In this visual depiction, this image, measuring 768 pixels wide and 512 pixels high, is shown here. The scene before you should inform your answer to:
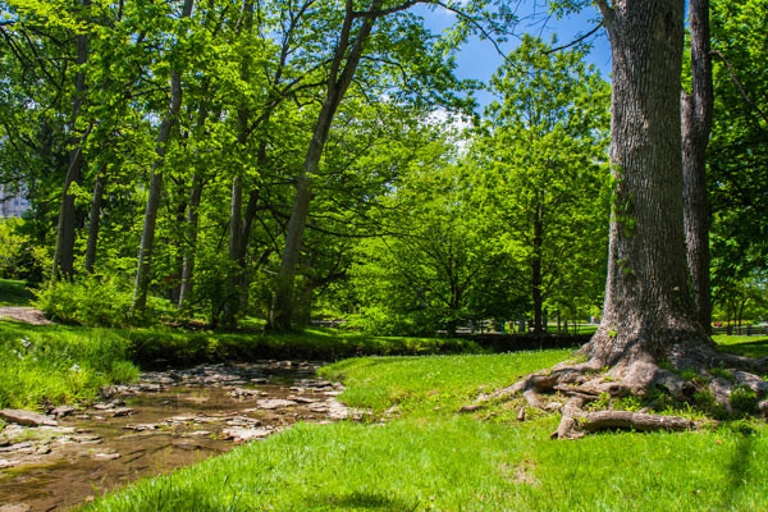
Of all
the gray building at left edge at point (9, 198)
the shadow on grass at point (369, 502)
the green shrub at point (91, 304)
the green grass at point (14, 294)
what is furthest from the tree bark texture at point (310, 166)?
the gray building at left edge at point (9, 198)

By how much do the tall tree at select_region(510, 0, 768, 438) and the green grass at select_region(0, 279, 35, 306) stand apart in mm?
28043

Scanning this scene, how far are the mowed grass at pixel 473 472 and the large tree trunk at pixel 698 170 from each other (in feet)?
22.8

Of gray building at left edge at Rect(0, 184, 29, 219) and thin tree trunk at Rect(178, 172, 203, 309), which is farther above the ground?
gray building at left edge at Rect(0, 184, 29, 219)

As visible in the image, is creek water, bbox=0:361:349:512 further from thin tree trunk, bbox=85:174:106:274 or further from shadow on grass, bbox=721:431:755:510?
thin tree trunk, bbox=85:174:106:274

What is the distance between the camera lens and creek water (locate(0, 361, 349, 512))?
171 inches

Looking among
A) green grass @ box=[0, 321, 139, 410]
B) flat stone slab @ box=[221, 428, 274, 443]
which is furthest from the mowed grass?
green grass @ box=[0, 321, 139, 410]

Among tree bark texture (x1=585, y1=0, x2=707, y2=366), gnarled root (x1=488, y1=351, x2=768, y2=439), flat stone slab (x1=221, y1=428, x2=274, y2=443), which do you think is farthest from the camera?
tree bark texture (x1=585, y1=0, x2=707, y2=366)

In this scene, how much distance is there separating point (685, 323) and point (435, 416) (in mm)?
3335

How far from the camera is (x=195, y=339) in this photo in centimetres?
1354

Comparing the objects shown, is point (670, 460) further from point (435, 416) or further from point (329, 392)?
point (329, 392)

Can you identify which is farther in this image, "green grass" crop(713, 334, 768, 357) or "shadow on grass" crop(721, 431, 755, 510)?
"green grass" crop(713, 334, 768, 357)

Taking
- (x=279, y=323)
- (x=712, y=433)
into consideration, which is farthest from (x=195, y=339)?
(x=712, y=433)

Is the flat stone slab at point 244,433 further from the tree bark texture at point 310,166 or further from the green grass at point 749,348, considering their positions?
the tree bark texture at point 310,166

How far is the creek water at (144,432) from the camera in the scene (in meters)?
4.34
